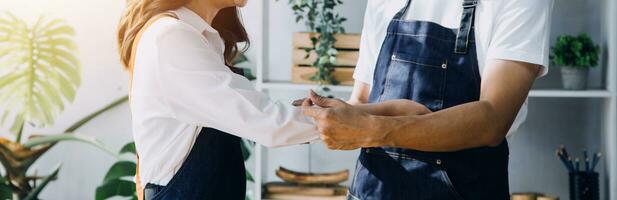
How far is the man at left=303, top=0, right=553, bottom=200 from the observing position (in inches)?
74.1

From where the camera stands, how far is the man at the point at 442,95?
188 cm

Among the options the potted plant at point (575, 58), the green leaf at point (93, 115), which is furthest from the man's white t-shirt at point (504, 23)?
the green leaf at point (93, 115)

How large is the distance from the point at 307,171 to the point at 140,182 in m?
2.25

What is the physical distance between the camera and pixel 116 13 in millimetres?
4293

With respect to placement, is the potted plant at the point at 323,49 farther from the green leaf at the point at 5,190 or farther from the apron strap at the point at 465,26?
the apron strap at the point at 465,26

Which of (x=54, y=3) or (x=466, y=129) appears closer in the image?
(x=466, y=129)

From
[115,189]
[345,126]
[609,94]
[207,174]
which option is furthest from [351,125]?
[115,189]

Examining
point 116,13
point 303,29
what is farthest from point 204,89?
point 116,13

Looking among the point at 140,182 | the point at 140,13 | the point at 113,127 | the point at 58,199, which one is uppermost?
the point at 140,13

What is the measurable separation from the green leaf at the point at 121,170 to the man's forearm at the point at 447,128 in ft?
7.70

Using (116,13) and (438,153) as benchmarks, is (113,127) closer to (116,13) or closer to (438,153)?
(116,13)

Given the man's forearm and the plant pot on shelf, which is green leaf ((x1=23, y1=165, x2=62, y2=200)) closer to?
the plant pot on shelf

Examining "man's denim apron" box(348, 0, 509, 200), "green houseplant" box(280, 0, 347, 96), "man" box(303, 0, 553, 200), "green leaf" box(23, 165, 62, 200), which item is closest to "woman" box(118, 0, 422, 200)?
"man" box(303, 0, 553, 200)

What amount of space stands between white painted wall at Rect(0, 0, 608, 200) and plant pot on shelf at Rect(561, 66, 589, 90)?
1.01 feet
